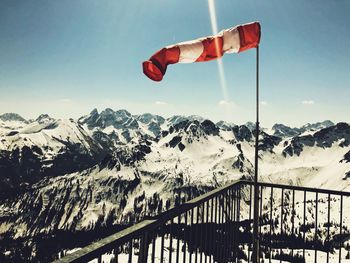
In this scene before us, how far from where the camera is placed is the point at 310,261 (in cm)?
11231

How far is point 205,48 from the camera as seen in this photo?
5762 mm

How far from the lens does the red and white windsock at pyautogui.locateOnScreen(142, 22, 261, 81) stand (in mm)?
5336

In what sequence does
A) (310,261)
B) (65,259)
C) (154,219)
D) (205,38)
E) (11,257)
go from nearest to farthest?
(65,259), (154,219), (205,38), (310,261), (11,257)

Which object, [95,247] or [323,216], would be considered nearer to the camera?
[95,247]

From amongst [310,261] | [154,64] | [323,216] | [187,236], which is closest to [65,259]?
[187,236]

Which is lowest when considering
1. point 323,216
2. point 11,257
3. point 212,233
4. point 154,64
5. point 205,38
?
point 11,257

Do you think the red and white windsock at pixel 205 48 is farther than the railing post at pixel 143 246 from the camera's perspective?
Yes

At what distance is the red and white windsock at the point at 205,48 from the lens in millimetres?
5336

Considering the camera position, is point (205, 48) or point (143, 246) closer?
point (143, 246)

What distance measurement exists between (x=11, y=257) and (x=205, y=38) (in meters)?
218

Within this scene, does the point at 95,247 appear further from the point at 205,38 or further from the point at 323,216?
the point at 323,216

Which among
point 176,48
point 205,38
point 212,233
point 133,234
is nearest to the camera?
point 133,234

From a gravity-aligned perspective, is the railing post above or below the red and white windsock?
below

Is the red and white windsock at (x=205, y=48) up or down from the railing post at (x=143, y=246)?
up
